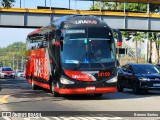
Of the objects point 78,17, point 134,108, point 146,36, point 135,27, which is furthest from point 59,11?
point 134,108

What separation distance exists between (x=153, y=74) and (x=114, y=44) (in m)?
4.44

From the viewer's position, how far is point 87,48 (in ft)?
61.3

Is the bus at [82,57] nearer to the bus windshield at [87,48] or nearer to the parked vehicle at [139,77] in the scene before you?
the bus windshield at [87,48]

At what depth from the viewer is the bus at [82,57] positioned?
18.3 m

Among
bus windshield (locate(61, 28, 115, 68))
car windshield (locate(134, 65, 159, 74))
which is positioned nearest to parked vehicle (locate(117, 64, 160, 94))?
car windshield (locate(134, 65, 159, 74))

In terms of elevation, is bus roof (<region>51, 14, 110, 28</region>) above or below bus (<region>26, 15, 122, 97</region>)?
above

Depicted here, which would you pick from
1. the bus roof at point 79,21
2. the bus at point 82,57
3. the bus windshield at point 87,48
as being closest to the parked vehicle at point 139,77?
the bus at point 82,57

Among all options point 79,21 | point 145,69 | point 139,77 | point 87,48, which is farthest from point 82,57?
point 145,69

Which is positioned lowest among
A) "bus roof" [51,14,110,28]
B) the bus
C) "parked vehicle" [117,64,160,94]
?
"parked vehicle" [117,64,160,94]

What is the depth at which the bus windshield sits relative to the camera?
1844 cm

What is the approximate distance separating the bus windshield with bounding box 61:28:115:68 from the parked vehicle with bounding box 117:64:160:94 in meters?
4.02

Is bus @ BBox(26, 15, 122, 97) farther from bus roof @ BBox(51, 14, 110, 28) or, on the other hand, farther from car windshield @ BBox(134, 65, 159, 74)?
car windshield @ BBox(134, 65, 159, 74)

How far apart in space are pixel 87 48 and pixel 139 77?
15.7ft

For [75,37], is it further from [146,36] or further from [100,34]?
[146,36]
